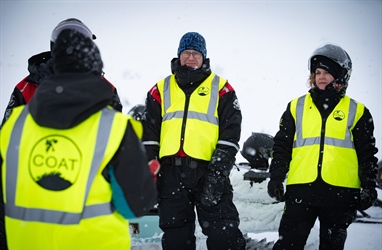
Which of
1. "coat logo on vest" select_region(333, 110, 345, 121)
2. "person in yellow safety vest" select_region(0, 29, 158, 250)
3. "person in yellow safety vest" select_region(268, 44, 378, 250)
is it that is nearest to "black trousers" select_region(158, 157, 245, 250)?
"person in yellow safety vest" select_region(268, 44, 378, 250)

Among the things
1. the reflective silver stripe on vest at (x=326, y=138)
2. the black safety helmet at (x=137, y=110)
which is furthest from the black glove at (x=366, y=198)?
the black safety helmet at (x=137, y=110)

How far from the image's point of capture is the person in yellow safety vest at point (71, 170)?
63.4 inches

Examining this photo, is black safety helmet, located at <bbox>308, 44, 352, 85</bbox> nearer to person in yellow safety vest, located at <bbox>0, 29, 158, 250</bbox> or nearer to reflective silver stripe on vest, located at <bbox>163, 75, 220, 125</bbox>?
reflective silver stripe on vest, located at <bbox>163, 75, 220, 125</bbox>

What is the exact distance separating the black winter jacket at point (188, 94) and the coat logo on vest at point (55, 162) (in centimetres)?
153

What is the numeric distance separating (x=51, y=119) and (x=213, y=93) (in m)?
1.82

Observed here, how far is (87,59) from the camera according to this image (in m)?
1.80

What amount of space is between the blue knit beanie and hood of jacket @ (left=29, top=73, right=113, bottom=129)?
5.75 ft

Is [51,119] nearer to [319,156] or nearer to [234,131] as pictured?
[234,131]

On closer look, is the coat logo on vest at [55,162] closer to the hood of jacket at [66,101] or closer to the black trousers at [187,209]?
the hood of jacket at [66,101]

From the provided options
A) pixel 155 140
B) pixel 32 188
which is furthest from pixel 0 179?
pixel 155 140

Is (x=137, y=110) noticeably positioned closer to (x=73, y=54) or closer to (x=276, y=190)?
(x=276, y=190)

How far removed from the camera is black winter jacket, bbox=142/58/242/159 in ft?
10.2

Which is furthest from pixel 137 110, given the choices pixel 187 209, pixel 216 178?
pixel 216 178

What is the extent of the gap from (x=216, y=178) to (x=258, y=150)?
297cm
